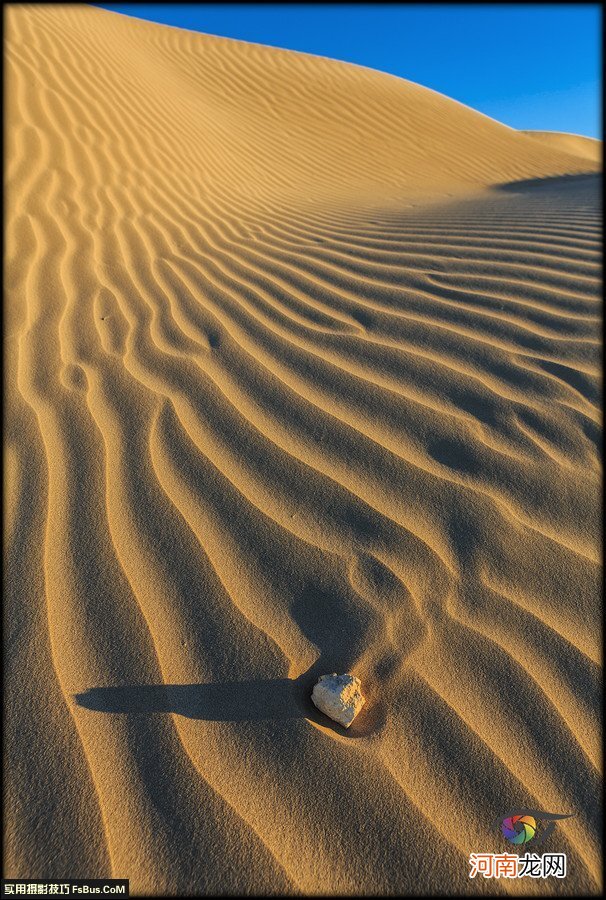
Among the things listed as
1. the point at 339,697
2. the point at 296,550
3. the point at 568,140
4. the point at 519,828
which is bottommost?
the point at 519,828

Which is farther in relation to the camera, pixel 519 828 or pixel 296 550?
pixel 296 550

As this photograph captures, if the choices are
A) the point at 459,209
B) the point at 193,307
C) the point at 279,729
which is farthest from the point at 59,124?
the point at 279,729

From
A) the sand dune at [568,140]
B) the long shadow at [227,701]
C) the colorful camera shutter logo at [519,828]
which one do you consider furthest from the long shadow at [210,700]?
the sand dune at [568,140]

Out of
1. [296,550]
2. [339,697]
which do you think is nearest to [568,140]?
[296,550]

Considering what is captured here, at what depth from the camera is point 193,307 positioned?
2816 millimetres

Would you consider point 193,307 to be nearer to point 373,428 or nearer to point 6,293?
point 6,293

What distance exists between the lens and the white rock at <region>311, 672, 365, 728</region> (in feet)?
4.05

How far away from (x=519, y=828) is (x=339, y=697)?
1.42 feet

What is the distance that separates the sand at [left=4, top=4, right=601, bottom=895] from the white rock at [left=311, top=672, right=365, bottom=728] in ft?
0.15

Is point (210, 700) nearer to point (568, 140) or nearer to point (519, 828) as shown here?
point (519, 828)

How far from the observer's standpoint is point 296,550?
5.29ft

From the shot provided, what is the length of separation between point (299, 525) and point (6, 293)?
210 cm

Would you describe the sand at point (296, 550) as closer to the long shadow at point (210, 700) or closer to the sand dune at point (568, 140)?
the long shadow at point (210, 700)

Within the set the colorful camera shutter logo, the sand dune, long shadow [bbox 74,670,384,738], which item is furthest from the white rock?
the sand dune
